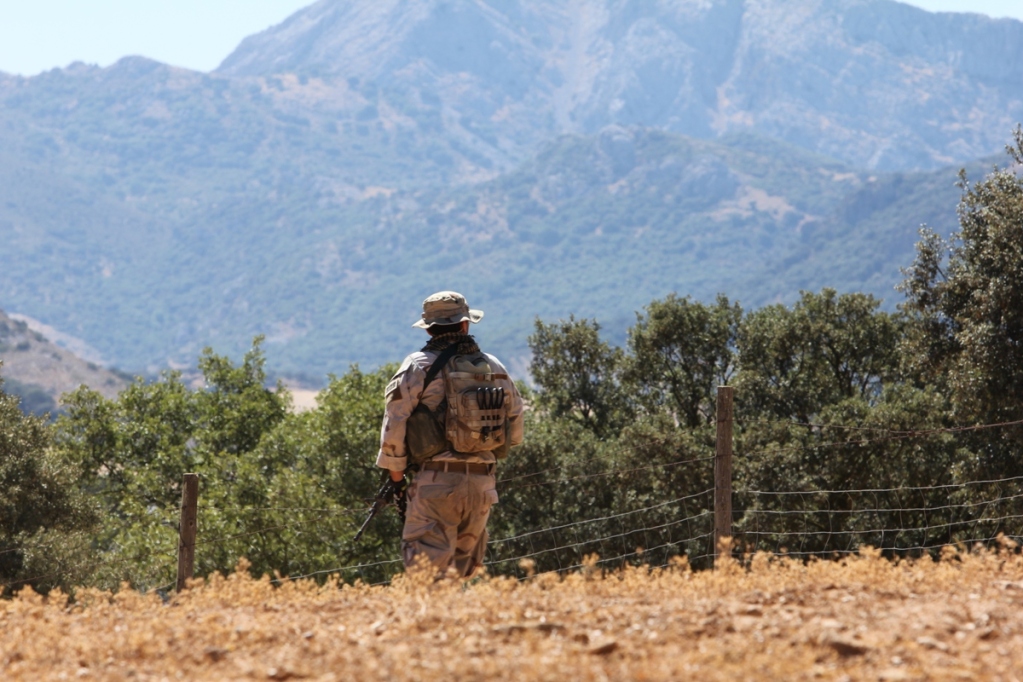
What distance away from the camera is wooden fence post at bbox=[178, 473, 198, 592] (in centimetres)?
1037

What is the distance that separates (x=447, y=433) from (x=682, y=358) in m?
28.9

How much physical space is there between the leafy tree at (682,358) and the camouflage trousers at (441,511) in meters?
27.6

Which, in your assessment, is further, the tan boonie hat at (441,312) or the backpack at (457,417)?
the tan boonie hat at (441,312)

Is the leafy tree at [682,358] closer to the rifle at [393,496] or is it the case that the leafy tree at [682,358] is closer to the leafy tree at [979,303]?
the leafy tree at [979,303]

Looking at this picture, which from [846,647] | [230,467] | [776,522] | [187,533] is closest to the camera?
[846,647]

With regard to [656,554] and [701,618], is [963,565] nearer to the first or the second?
[701,618]

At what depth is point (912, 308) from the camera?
23438 mm

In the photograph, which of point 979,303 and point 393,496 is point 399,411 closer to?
point 393,496

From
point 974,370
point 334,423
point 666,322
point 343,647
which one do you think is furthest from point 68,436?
point 343,647

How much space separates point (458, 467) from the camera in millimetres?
9250

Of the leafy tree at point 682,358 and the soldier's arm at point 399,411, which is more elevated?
the leafy tree at point 682,358

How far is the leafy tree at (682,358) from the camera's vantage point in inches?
1449

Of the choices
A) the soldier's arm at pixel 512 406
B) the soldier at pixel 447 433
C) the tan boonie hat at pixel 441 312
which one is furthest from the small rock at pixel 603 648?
the tan boonie hat at pixel 441 312

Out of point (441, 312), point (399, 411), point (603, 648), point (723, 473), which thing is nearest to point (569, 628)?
point (603, 648)
